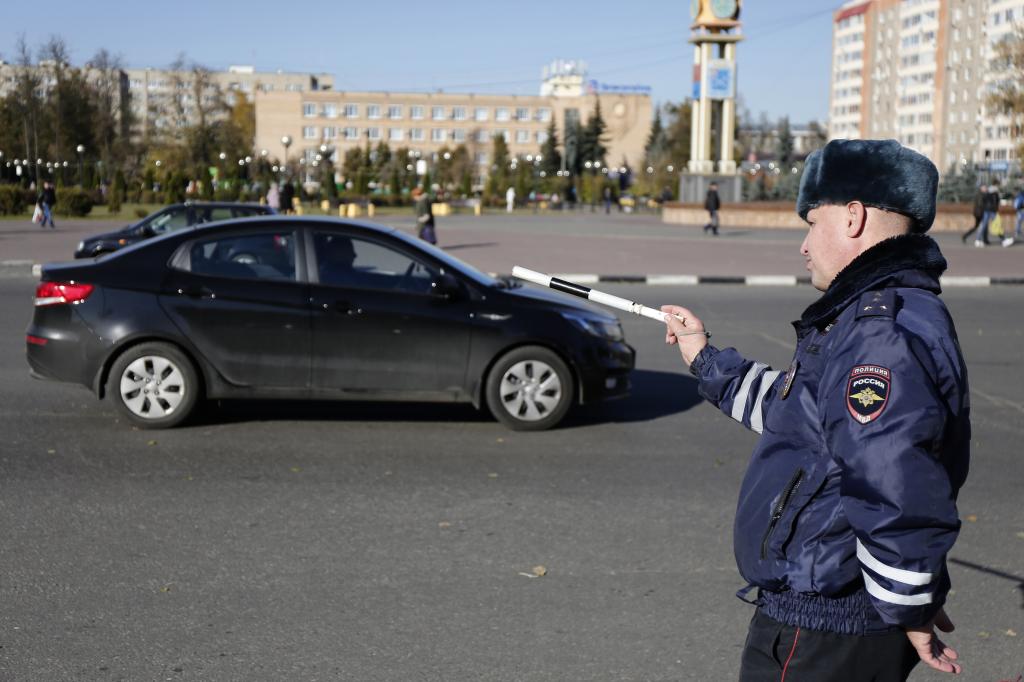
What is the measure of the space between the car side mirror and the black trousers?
6.19 m

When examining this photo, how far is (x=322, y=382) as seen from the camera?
8.39m

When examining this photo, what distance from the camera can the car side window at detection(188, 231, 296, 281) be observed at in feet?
27.9

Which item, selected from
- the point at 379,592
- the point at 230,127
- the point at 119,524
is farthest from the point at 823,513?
the point at 230,127

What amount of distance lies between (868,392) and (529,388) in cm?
638

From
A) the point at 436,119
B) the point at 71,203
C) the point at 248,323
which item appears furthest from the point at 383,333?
the point at 436,119

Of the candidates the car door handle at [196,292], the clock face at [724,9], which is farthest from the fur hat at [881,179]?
the clock face at [724,9]

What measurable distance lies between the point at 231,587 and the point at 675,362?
7.34 m

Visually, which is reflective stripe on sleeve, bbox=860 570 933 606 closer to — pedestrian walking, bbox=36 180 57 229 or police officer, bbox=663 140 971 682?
police officer, bbox=663 140 971 682

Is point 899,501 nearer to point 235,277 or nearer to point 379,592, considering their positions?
point 379,592

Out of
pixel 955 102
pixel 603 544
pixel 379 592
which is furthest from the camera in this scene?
pixel 955 102

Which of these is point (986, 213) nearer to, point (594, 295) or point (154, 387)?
point (154, 387)

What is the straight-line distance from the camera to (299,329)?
8359 millimetres

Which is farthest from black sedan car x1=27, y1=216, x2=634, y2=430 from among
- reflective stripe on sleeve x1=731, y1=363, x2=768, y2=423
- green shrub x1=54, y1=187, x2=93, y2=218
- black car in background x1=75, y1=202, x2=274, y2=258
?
green shrub x1=54, y1=187, x2=93, y2=218

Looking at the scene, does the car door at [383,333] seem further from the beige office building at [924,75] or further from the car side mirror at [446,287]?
the beige office building at [924,75]
